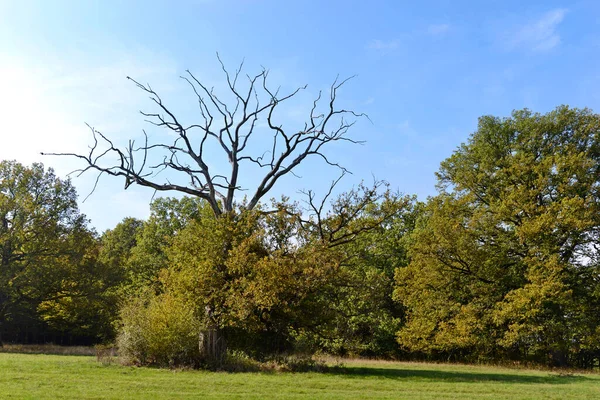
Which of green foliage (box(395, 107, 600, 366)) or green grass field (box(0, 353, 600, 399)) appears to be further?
green foliage (box(395, 107, 600, 366))

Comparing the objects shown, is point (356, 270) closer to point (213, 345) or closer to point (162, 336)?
point (213, 345)

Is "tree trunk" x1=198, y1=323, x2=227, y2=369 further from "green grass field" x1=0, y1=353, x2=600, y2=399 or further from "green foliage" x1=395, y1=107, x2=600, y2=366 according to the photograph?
"green foliage" x1=395, y1=107, x2=600, y2=366

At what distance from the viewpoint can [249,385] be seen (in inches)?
599

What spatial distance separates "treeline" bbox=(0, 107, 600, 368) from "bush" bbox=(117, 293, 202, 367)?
2.1 inches

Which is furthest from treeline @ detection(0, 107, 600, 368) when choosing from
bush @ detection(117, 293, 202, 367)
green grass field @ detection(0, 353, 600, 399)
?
green grass field @ detection(0, 353, 600, 399)

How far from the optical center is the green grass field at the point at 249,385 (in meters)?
12.9

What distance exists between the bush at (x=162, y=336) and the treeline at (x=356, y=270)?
0.17ft

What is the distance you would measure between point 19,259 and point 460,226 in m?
28.1

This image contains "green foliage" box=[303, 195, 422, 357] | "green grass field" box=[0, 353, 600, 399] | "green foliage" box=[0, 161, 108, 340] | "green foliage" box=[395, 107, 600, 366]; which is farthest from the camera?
"green foliage" box=[303, 195, 422, 357]

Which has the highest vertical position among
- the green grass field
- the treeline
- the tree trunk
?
the treeline

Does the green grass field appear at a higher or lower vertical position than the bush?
lower

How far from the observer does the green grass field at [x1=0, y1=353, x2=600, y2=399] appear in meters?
12.9

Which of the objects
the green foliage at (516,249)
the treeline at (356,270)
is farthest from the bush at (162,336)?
the green foliage at (516,249)

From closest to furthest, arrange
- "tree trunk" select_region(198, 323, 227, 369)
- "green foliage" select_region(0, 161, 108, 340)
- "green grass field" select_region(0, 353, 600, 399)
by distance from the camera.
A: "green grass field" select_region(0, 353, 600, 399), "tree trunk" select_region(198, 323, 227, 369), "green foliage" select_region(0, 161, 108, 340)
